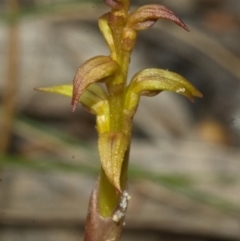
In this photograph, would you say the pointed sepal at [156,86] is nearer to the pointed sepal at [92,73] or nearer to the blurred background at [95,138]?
the pointed sepal at [92,73]

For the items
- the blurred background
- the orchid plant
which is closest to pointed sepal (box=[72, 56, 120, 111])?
the orchid plant

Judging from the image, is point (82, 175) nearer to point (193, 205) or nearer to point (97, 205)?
point (193, 205)

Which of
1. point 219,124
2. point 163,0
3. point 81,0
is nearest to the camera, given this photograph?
point 81,0

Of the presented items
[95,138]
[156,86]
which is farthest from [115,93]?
[95,138]

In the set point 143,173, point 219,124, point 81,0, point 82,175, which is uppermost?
point 81,0

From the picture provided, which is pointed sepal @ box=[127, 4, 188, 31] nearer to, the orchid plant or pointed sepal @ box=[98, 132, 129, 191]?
the orchid plant

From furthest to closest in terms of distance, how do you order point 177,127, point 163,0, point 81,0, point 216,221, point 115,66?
point 163,0
point 177,127
point 216,221
point 81,0
point 115,66

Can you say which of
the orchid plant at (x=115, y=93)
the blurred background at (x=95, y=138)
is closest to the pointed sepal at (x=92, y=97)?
the orchid plant at (x=115, y=93)

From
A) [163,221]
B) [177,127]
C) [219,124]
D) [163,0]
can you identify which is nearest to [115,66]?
[163,221]

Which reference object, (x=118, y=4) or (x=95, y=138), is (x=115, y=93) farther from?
(x=95, y=138)
